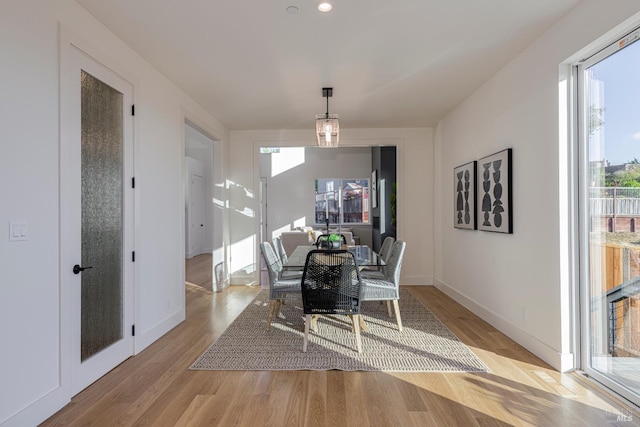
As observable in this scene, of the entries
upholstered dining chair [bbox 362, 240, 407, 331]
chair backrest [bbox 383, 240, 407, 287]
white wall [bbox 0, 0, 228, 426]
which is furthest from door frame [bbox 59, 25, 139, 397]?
chair backrest [bbox 383, 240, 407, 287]

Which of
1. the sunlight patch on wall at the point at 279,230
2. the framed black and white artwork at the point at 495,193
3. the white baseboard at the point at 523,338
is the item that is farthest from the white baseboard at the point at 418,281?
the sunlight patch on wall at the point at 279,230

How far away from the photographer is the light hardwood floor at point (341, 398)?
2.15m

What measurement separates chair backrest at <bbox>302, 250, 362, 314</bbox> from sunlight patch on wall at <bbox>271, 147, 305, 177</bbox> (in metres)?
7.66

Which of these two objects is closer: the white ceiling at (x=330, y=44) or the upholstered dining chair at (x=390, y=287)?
the white ceiling at (x=330, y=44)

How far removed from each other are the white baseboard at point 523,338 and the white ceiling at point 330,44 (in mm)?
2470

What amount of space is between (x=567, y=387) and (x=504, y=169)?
1.90 meters

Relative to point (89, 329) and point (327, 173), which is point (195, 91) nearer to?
point (89, 329)

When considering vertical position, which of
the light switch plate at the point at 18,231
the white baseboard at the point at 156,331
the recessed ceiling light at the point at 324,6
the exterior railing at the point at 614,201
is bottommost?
the white baseboard at the point at 156,331

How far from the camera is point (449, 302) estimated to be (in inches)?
193

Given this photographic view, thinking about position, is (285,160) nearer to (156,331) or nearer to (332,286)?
(156,331)

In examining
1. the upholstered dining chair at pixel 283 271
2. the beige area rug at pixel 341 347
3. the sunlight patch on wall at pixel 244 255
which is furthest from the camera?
the sunlight patch on wall at pixel 244 255

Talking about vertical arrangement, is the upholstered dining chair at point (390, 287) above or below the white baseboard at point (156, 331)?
above

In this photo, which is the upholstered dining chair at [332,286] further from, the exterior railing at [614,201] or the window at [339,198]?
the window at [339,198]

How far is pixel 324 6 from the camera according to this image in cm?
249
